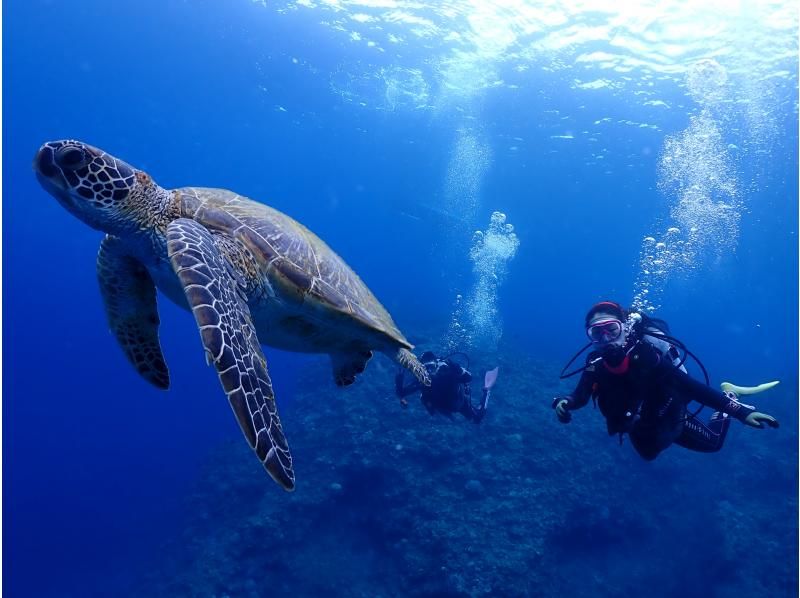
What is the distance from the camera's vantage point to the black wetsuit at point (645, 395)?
13.2 feet

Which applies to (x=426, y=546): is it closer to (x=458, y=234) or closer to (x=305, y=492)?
(x=305, y=492)

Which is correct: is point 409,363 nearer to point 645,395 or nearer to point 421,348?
point 645,395

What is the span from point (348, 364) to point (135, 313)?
2.04 metres

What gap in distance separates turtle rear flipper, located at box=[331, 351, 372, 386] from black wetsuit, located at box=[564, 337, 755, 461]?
220cm

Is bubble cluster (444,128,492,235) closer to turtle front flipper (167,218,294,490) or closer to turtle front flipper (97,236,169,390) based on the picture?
turtle front flipper (97,236,169,390)

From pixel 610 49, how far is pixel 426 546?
63.7 feet

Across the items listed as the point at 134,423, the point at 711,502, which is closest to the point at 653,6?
the point at 711,502

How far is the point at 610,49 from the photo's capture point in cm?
1803

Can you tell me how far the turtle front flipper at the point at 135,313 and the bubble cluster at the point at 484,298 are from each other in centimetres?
1284

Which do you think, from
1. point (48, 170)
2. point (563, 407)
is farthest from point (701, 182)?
point (48, 170)

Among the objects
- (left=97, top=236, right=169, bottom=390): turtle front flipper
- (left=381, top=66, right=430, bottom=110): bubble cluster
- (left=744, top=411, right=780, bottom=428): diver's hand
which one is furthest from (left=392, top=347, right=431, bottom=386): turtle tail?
(left=381, top=66, right=430, bottom=110): bubble cluster

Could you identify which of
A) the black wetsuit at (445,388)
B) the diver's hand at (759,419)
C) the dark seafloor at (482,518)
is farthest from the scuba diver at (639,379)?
the dark seafloor at (482,518)

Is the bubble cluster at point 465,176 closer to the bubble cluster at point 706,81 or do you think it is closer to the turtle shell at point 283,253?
the bubble cluster at point 706,81

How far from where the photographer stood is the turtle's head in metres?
2.78
